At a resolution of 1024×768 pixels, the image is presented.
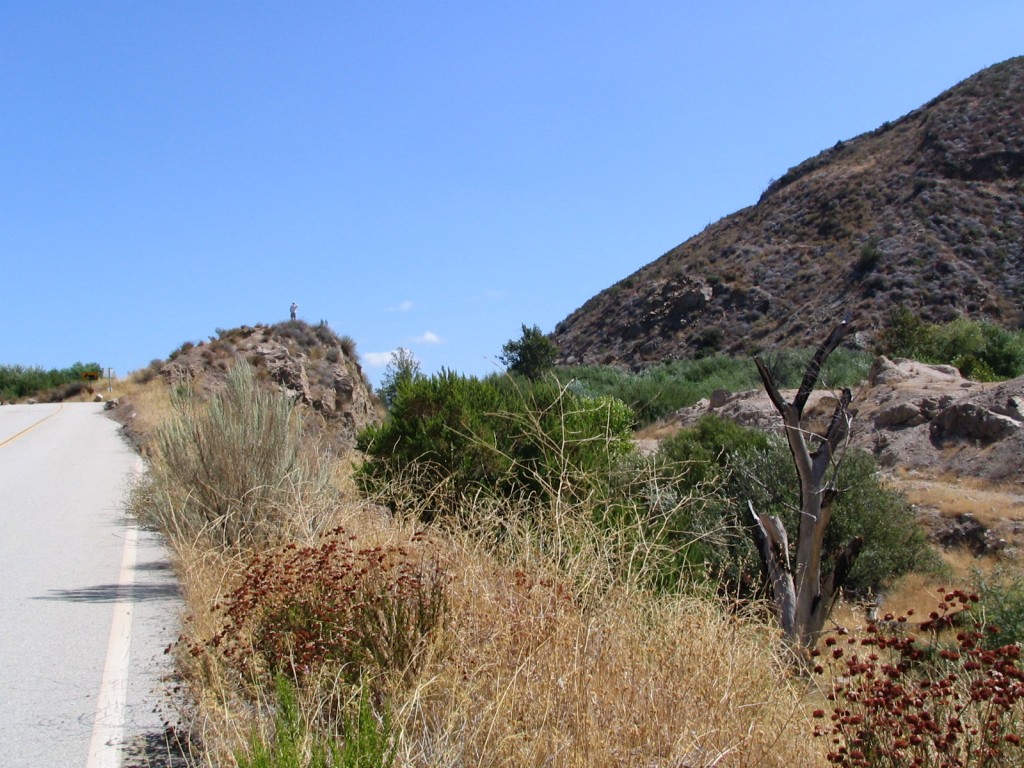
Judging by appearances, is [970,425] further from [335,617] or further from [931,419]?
[335,617]

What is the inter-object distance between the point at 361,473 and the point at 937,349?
28.0 meters

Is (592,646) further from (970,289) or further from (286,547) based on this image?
(970,289)

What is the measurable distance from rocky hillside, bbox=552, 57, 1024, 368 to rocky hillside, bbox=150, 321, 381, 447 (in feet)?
86.2

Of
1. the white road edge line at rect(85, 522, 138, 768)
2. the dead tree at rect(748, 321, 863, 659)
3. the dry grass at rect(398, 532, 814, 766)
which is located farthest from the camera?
the dead tree at rect(748, 321, 863, 659)

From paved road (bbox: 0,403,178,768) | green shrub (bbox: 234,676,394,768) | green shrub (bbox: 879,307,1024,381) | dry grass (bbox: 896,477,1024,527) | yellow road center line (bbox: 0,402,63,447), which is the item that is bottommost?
dry grass (bbox: 896,477,1024,527)

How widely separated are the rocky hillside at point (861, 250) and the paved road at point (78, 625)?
37.4 m

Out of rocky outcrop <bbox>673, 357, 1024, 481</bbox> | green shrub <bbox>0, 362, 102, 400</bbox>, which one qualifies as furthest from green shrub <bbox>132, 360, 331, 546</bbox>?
green shrub <bbox>0, 362, 102, 400</bbox>

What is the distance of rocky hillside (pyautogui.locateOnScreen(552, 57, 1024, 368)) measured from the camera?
48.2 m

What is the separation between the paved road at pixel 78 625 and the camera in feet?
18.3

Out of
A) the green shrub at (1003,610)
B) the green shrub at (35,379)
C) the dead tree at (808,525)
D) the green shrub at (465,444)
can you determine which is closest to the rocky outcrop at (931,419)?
the green shrub at (1003,610)

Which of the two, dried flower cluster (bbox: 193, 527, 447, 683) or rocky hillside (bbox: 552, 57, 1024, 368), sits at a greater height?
rocky hillside (bbox: 552, 57, 1024, 368)

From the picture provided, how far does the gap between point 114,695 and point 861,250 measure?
51.3 meters

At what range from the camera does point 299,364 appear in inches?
988

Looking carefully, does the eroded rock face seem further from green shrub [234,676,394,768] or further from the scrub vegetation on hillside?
green shrub [234,676,394,768]
